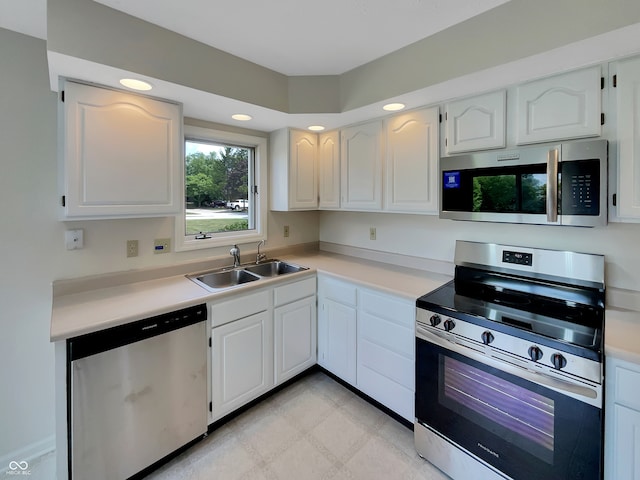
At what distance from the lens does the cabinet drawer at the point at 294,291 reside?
7.04 ft

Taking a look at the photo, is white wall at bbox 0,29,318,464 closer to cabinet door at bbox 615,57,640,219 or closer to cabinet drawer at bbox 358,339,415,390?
cabinet drawer at bbox 358,339,415,390

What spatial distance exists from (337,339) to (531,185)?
1.62 metres

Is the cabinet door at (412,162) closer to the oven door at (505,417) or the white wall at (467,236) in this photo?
the white wall at (467,236)

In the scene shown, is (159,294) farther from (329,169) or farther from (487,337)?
(487,337)

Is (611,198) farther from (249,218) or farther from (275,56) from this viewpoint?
(249,218)

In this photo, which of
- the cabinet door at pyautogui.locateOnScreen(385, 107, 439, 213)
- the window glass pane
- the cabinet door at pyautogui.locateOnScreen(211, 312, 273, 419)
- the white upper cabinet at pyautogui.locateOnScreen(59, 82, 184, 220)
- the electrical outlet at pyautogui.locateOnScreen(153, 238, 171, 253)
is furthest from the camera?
the window glass pane

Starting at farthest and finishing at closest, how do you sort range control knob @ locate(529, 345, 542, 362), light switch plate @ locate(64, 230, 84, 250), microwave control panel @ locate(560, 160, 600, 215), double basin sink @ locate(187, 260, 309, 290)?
double basin sink @ locate(187, 260, 309, 290) < light switch plate @ locate(64, 230, 84, 250) < microwave control panel @ locate(560, 160, 600, 215) < range control knob @ locate(529, 345, 542, 362)

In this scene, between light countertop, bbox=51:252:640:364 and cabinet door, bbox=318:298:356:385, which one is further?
cabinet door, bbox=318:298:356:385

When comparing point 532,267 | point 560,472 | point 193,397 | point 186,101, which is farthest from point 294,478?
point 186,101

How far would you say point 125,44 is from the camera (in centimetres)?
142

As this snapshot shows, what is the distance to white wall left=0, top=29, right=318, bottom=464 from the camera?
5.21ft

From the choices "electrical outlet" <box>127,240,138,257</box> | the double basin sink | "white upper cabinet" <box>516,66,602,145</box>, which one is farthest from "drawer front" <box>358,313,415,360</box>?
"electrical outlet" <box>127,240,138,257</box>

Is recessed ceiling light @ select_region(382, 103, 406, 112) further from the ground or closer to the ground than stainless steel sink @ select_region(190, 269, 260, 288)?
further from the ground

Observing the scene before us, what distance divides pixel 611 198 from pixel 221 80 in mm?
2128
